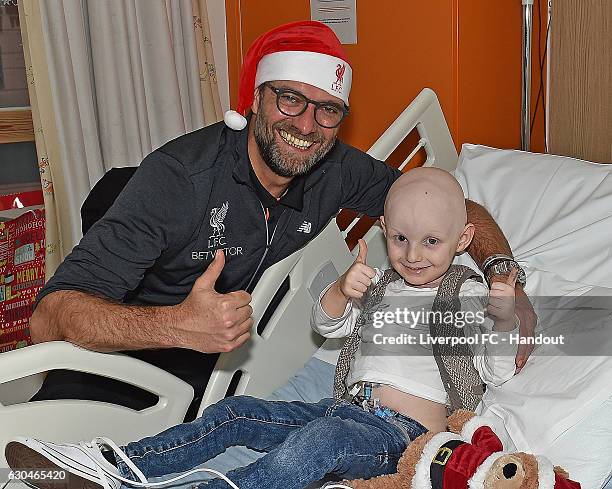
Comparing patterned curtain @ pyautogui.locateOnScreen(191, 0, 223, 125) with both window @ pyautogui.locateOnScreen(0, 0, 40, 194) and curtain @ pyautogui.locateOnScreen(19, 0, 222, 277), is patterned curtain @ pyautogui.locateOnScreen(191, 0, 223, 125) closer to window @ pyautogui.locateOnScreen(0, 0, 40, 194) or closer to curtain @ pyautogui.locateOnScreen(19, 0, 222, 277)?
curtain @ pyautogui.locateOnScreen(19, 0, 222, 277)

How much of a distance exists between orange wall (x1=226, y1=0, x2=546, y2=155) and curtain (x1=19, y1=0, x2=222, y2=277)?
650 mm

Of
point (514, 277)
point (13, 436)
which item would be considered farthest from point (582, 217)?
point (13, 436)

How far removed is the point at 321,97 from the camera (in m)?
2.01

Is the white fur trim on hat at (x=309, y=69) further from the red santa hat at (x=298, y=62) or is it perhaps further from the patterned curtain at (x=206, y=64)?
the patterned curtain at (x=206, y=64)

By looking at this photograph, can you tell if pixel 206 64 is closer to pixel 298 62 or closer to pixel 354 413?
pixel 298 62

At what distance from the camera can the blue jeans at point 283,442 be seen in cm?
149

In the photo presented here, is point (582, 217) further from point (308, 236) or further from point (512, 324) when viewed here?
point (308, 236)

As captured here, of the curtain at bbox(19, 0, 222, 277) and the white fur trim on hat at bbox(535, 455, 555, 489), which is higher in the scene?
the curtain at bbox(19, 0, 222, 277)

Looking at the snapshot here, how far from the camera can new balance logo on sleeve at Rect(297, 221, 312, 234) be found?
209cm

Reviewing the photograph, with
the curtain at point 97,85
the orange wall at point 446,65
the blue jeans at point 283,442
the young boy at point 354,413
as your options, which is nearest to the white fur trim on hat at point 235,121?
→ the young boy at point 354,413

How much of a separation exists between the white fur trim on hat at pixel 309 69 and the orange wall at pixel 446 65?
22.8 inches

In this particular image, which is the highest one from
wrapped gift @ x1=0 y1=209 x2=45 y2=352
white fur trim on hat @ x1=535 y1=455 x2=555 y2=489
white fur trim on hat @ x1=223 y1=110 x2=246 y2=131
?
white fur trim on hat @ x1=223 y1=110 x2=246 y2=131

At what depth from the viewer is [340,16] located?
2771 millimetres

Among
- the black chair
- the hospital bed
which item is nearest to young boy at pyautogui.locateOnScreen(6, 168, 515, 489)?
the hospital bed
